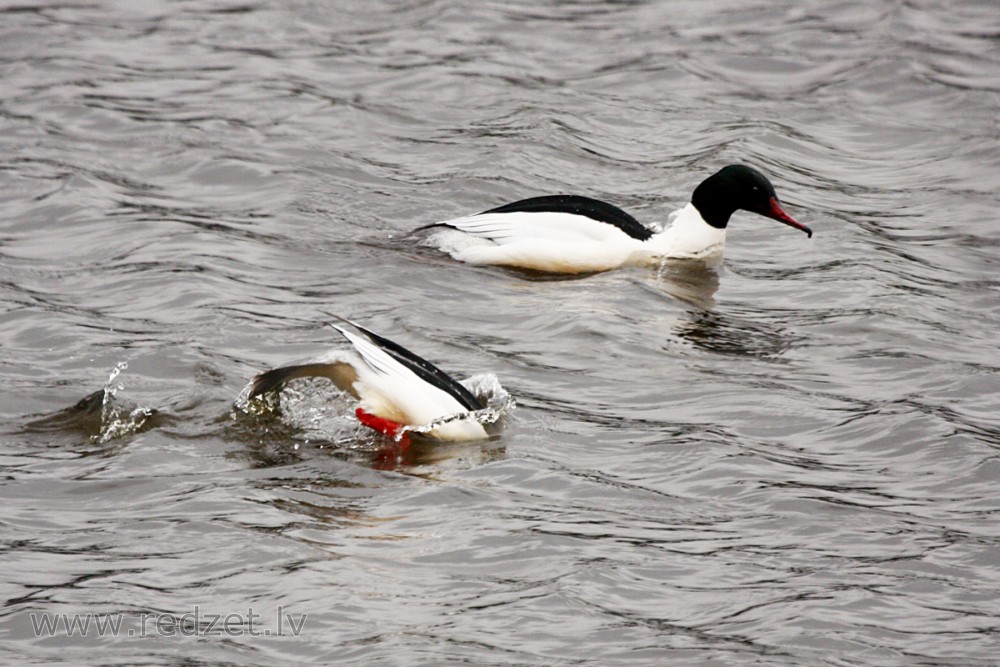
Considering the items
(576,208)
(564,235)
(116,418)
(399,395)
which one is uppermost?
(576,208)

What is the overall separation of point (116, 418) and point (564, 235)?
11.9 feet

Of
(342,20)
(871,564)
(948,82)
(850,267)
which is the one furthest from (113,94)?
(871,564)

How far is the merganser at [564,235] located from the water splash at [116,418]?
10.0 feet

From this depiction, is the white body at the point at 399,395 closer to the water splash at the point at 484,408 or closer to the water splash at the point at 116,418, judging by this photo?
the water splash at the point at 484,408

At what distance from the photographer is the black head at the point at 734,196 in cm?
1011

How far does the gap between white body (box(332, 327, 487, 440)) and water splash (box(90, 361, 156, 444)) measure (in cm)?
103

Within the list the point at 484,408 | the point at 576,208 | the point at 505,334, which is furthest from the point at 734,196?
the point at 484,408

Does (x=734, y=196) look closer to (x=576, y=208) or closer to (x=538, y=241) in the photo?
(x=576, y=208)

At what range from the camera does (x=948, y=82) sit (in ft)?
43.7

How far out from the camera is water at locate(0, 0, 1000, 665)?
18.1 feet

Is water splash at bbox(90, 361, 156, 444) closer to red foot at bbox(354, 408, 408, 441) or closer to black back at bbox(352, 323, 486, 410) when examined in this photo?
red foot at bbox(354, 408, 408, 441)

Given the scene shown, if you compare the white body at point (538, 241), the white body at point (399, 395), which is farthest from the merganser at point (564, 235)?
the white body at point (399, 395)

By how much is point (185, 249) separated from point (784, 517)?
4847 mm

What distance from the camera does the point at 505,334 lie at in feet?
28.3
